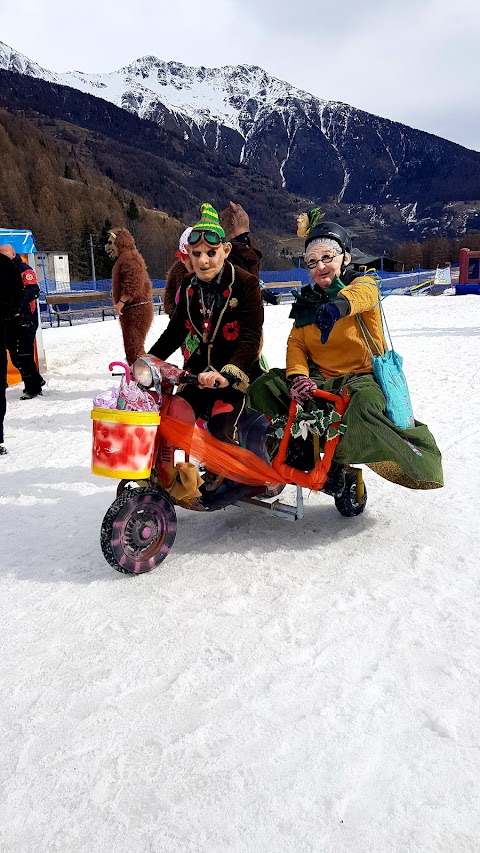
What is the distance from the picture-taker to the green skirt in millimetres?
3068

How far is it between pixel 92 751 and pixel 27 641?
0.79m

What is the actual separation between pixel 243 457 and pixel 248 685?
139cm

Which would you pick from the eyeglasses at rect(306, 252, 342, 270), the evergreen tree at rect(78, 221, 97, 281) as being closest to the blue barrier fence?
the eyeglasses at rect(306, 252, 342, 270)

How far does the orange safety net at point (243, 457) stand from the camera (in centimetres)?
314

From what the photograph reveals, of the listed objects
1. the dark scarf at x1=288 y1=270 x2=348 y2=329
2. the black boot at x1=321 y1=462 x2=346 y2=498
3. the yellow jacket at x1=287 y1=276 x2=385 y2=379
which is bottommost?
the black boot at x1=321 y1=462 x2=346 y2=498

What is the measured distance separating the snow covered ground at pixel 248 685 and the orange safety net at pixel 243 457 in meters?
0.41

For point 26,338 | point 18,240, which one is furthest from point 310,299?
point 18,240

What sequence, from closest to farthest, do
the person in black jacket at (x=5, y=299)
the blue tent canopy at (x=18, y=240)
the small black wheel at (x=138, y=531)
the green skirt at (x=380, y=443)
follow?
the small black wheel at (x=138, y=531)
the green skirt at (x=380, y=443)
the person in black jacket at (x=5, y=299)
the blue tent canopy at (x=18, y=240)

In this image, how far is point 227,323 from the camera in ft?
11.3

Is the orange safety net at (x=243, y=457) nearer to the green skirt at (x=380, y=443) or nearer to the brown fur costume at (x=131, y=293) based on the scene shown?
the green skirt at (x=380, y=443)

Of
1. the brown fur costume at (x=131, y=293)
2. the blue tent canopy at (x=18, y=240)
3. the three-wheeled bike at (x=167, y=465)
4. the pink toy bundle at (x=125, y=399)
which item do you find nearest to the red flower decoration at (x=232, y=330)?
the three-wheeled bike at (x=167, y=465)

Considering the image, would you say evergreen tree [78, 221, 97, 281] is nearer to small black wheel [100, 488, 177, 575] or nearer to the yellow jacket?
the yellow jacket

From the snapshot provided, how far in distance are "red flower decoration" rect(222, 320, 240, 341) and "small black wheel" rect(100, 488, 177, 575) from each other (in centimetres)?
101

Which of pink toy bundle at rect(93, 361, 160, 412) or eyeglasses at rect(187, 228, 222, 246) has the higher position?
eyeglasses at rect(187, 228, 222, 246)
